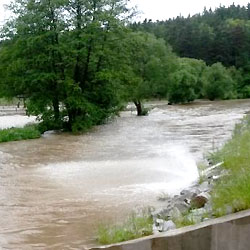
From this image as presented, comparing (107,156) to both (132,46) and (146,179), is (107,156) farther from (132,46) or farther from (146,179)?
(132,46)

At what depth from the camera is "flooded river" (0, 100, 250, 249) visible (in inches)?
344

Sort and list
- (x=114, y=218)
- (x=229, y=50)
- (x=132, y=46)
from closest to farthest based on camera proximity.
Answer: (x=114, y=218) → (x=132, y=46) → (x=229, y=50)

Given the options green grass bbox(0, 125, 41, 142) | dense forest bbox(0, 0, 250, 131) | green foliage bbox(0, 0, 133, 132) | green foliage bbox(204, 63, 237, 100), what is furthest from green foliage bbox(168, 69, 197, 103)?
green grass bbox(0, 125, 41, 142)

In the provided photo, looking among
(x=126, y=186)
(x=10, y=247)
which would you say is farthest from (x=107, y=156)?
(x=10, y=247)

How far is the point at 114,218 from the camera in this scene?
9.30m

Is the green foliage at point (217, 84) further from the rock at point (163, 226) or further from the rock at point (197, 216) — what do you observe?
the rock at point (197, 216)

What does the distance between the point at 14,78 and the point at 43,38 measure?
132 inches

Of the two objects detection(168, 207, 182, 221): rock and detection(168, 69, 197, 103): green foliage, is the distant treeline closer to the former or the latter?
detection(168, 69, 197, 103): green foliage

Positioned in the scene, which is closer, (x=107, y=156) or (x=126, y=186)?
(x=126, y=186)

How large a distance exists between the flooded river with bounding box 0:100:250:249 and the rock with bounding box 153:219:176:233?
1.15 meters

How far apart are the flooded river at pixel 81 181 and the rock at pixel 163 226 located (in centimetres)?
115

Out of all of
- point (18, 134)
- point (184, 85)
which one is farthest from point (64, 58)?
point (184, 85)

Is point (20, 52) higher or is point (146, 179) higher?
point (20, 52)

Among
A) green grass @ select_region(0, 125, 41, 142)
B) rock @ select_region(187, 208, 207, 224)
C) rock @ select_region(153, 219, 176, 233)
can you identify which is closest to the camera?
rock @ select_region(187, 208, 207, 224)
